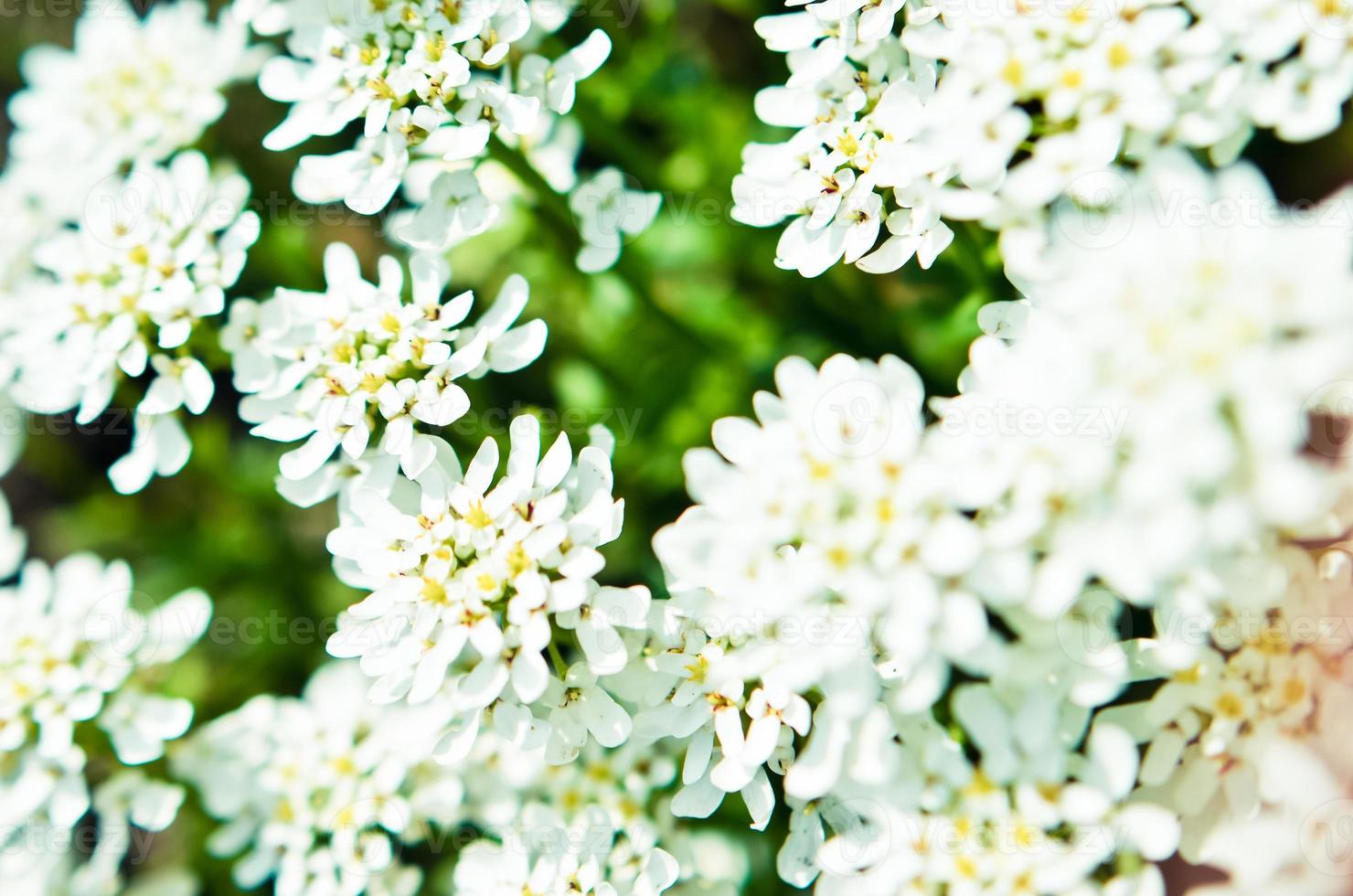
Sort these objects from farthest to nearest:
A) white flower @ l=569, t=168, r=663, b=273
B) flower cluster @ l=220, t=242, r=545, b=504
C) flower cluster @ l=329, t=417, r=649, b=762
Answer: white flower @ l=569, t=168, r=663, b=273
flower cluster @ l=220, t=242, r=545, b=504
flower cluster @ l=329, t=417, r=649, b=762

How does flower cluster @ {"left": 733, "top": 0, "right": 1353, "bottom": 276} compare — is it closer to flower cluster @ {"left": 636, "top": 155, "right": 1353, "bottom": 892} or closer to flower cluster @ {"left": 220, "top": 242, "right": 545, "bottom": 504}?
flower cluster @ {"left": 636, "top": 155, "right": 1353, "bottom": 892}

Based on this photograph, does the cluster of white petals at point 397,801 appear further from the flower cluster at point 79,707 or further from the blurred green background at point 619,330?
the blurred green background at point 619,330

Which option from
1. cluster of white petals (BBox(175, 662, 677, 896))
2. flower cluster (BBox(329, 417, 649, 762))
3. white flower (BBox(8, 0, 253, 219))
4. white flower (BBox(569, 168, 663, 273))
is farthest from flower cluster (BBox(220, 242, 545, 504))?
white flower (BBox(8, 0, 253, 219))

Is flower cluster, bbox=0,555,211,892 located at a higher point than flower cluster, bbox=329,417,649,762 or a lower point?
lower

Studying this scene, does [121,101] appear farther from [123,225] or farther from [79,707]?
[79,707]

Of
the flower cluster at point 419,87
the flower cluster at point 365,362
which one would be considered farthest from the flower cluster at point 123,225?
the flower cluster at point 419,87

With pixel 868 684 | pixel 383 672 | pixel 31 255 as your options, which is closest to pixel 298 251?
pixel 31 255

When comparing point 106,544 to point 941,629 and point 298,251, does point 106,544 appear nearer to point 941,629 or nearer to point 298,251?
point 298,251
